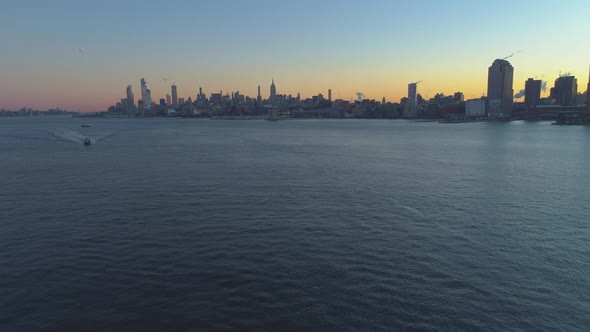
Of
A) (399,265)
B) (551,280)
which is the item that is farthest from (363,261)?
(551,280)

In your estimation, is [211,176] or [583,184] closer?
[583,184]

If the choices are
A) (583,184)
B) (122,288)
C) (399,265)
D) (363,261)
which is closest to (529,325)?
(399,265)

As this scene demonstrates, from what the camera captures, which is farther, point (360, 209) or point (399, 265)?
point (360, 209)

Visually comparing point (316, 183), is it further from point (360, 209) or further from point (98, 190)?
point (98, 190)

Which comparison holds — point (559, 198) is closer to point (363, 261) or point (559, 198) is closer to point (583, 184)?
point (583, 184)

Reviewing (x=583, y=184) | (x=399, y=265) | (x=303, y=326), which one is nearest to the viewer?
(x=303, y=326)

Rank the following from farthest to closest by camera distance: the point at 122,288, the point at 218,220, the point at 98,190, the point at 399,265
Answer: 1. the point at 98,190
2. the point at 218,220
3. the point at 399,265
4. the point at 122,288
